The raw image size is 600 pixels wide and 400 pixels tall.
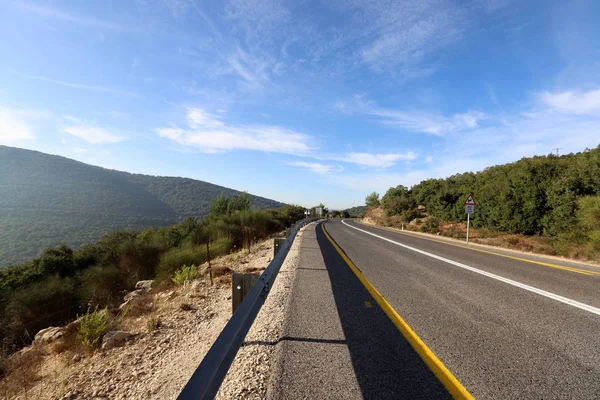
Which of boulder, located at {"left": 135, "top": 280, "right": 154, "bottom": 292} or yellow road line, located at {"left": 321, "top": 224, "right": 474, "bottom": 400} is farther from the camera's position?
boulder, located at {"left": 135, "top": 280, "right": 154, "bottom": 292}

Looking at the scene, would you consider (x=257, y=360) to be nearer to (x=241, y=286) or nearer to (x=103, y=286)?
(x=241, y=286)

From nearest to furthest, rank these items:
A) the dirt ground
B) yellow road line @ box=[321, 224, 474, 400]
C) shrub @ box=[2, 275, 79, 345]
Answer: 1. yellow road line @ box=[321, 224, 474, 400]
2. the dirt ground
3. shrub @ box=[2, 275, 79, 345]

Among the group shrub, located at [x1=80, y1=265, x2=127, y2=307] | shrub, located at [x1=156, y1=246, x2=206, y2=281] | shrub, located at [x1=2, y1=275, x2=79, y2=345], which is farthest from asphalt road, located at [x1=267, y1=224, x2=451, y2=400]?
shrub, located at [x1=80, y1=265, x2=127, y2=307]

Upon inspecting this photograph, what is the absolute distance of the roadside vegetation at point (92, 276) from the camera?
11188 mm

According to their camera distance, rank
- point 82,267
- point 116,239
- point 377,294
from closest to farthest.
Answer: point 377,294, point 82,267, point 116,239

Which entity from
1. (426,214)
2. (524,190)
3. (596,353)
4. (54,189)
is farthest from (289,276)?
(54,189)

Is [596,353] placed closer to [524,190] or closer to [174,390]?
[174,390]

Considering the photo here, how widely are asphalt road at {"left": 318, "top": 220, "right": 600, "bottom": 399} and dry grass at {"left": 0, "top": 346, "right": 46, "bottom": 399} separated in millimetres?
4063

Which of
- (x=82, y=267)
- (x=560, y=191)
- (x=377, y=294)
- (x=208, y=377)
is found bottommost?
(x=82, y=267)

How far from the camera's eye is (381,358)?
2885 mm

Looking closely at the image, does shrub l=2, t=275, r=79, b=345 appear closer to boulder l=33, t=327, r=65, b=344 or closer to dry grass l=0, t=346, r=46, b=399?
boulder l=33, t=327, r=65, b=344

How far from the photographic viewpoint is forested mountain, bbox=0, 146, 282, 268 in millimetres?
53312

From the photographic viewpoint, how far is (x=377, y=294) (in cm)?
522

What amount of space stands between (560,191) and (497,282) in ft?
54.0
